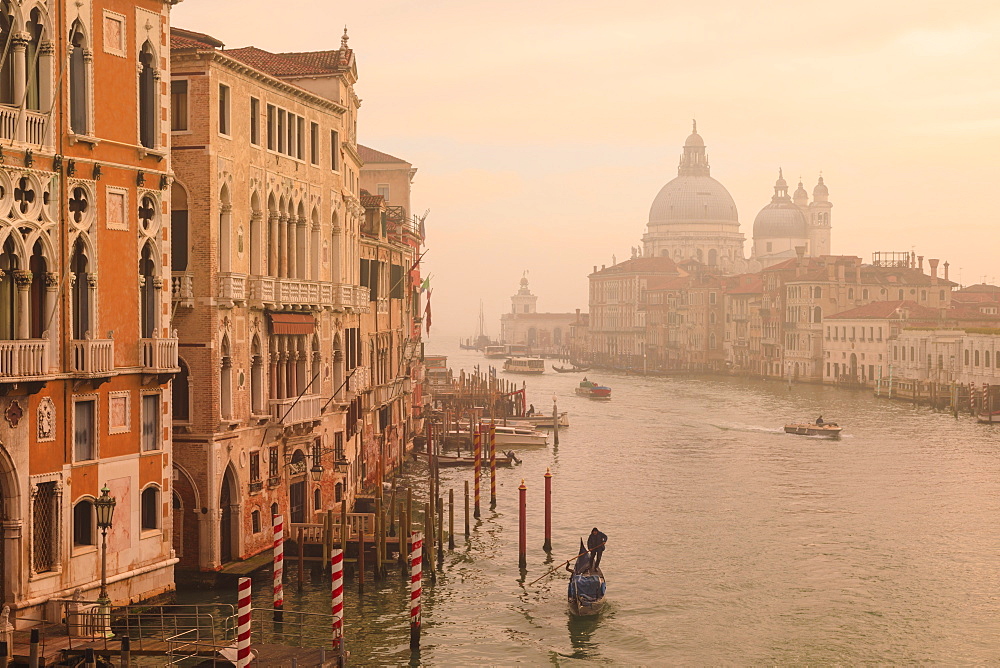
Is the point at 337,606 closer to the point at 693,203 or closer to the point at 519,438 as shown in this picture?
the point at 519,438

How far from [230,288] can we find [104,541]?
234 inches

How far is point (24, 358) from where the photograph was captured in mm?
16062

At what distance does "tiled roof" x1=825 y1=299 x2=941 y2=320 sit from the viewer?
82250mm

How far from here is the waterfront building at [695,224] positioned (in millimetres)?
158875

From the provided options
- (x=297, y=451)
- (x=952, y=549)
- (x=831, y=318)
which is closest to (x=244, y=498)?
(x=297, y=451)

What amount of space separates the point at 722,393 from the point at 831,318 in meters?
13.3

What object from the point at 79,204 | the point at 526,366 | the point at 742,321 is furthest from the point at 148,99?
the point at 526,366

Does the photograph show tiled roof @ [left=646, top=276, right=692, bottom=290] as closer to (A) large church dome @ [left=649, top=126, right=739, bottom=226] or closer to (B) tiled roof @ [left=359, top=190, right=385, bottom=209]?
(A) large church dome @ [left=649, top=126, right=739, bottom=226]

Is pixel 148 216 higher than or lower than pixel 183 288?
higher

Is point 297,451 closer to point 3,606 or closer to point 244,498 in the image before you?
point 244,498

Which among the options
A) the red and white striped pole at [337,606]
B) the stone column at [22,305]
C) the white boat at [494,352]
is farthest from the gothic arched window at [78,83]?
the white boat at [494,352]

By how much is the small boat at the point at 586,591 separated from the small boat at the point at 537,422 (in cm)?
3147

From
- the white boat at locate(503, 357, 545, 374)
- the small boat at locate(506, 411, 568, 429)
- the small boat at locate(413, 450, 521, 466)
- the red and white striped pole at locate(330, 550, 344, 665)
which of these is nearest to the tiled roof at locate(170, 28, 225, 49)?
the red and white striped pole at locate(330, 550, 344, 665)

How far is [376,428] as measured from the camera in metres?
33.2
